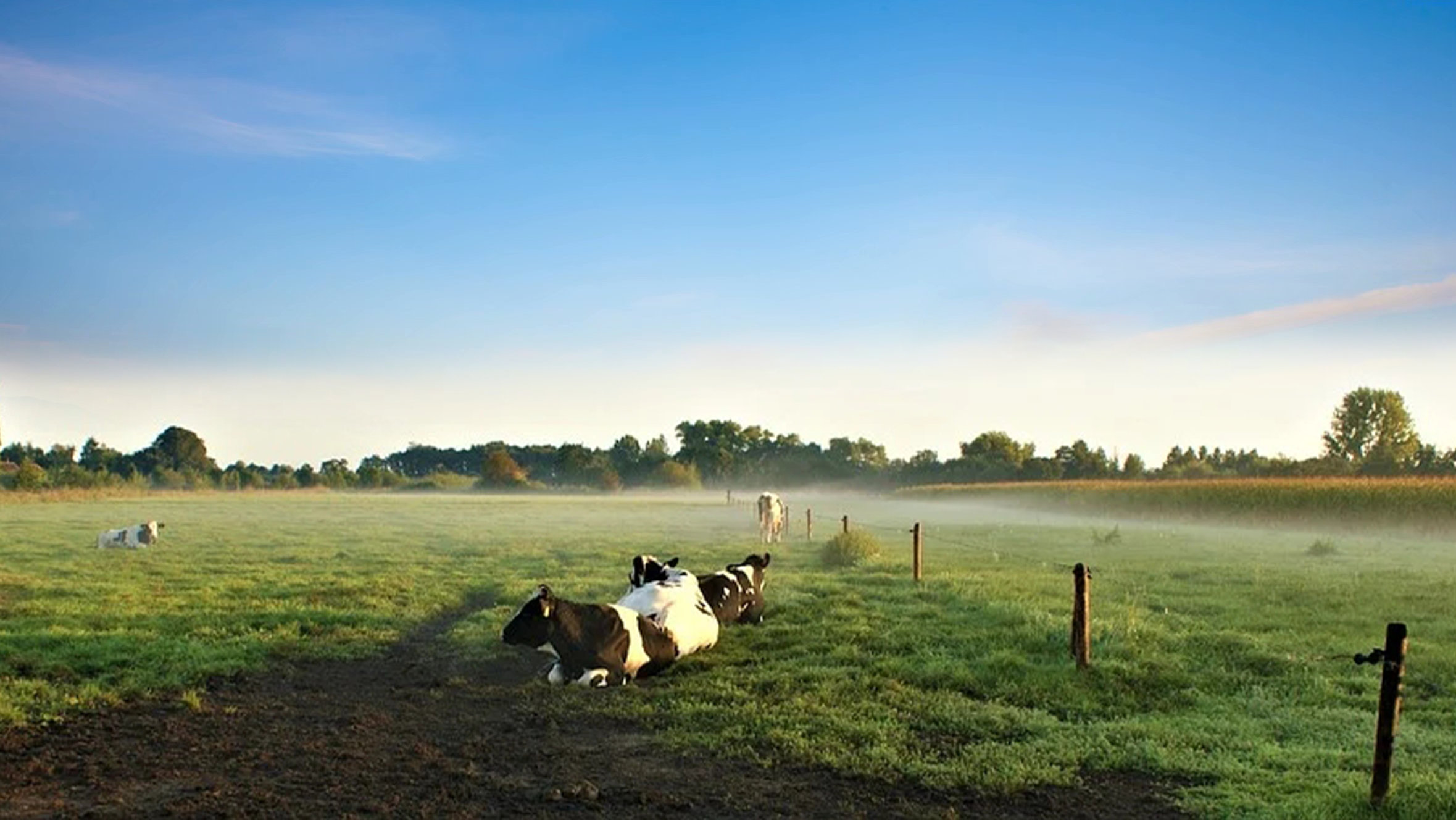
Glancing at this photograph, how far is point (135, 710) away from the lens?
1106 centimetres

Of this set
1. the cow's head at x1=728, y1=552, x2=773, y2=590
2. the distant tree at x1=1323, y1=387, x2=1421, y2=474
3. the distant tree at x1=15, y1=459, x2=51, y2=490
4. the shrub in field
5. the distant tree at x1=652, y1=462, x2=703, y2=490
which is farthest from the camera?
the distant tree at x1=652, y1=462, x2=703, y2=490

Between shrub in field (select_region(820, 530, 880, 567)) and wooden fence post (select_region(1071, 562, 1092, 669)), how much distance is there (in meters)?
12.1

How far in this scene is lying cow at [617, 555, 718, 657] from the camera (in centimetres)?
1355

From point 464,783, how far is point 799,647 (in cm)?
646

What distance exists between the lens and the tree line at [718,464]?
3187 inches

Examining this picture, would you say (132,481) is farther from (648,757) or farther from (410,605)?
(648,757)

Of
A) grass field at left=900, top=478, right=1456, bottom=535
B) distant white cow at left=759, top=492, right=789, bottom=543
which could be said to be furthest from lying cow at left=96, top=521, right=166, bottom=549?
grass field at left=900, top=478, right=1456, bottom=535

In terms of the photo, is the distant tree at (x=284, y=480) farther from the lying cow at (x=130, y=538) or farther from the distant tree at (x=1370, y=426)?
the distant tree at (x=1370, y=426)

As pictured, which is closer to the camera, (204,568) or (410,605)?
(410,605)

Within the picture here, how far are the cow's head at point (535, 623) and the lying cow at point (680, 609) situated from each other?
151 centimetres

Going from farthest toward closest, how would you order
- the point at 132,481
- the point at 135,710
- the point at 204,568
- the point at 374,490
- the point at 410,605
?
1. the point at 374,490
2. the point at 132,481
3. the point at 204,568
4. the point at 410,605
5. the point at 135,710

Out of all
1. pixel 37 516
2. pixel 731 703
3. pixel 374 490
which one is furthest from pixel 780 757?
pixel 374 490

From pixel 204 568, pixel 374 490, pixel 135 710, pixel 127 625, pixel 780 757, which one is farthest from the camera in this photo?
pixel 374 490

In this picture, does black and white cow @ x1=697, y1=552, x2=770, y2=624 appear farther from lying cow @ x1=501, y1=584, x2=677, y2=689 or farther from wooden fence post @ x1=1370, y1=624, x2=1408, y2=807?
wooden fence post @ x1=1370, y1=624, x2=1408, y2=807
